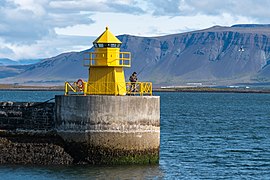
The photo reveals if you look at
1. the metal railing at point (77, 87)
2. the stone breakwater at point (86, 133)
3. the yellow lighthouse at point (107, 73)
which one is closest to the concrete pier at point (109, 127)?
the stone breakwater at point (86, 133)

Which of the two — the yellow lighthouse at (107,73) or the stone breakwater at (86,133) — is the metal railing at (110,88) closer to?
the yellow lighthouse at (107,73)

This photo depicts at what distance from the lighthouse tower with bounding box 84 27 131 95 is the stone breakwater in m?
2.18

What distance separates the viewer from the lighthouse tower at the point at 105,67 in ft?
→ 113

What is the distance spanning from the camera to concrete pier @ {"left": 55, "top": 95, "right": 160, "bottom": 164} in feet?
105

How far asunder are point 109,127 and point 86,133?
41.1 inches

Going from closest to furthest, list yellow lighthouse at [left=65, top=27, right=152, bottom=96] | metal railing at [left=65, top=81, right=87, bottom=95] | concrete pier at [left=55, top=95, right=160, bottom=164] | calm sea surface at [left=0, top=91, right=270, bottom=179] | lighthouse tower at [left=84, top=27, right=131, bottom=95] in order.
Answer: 1. calm sea surface at [left=0, top=91, right=270, bottom=179]
2. concrete pier at [left=55, top=95, right=160, bottom=164]
3. metal railing at [left=65, top=81, right=87, bottom=95]
4. yellow lighthouse at [left=65, top=27, right=152, bottom=96]
5. lighthouse tower at [left=84, top=27, right=131, bottom=95]

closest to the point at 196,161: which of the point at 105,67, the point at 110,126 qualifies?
the point at 110,126

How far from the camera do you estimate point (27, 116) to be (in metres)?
34.2

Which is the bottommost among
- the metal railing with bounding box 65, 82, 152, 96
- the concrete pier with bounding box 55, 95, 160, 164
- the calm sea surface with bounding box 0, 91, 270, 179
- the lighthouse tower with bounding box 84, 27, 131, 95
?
the calm sea surface with bounding box 0, 91, 270, 179

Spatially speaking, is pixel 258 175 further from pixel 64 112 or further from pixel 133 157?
pixel 64 112

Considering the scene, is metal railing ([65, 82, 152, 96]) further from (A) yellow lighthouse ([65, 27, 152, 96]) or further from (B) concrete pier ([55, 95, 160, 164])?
(B) concrete pier ([55, 95, 160, 164])

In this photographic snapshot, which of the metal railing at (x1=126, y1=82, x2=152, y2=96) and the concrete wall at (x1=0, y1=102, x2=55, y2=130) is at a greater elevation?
the metal railing at (x1=126, y1=82, x2=152, y2=96)

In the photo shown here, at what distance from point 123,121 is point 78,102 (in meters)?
2.14

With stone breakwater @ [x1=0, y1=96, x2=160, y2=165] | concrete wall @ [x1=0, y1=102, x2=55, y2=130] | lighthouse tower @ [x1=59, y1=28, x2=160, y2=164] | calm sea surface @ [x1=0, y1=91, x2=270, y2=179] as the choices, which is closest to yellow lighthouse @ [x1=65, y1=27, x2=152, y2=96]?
lighthouse tower @ [x1=59, y1=28, x2=160, y2=164]
